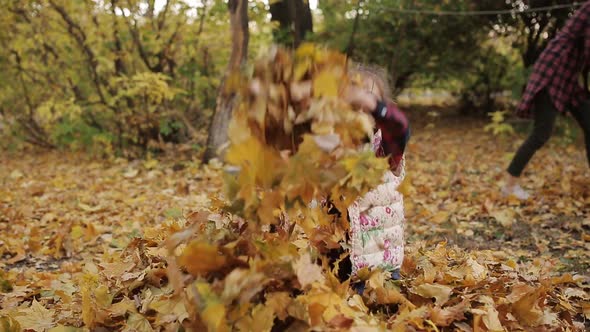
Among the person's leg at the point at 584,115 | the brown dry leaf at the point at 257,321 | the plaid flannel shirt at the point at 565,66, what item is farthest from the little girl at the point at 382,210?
the person's leg at the point at 584,115

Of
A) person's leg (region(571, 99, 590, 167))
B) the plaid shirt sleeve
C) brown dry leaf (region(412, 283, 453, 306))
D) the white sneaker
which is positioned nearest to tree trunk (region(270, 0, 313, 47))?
the white sneaker

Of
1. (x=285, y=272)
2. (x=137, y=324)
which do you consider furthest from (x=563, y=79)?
(x=137, y=324)

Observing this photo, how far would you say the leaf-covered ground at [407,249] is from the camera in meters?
1.63

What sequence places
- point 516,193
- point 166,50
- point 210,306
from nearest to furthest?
1. point 210,306
2. point 516,193
3. point 166,50

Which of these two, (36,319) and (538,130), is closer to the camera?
(36,319)

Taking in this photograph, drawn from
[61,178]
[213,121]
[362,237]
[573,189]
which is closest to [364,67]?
[362,237]

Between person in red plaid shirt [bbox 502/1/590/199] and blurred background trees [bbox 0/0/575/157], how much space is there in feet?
8.48

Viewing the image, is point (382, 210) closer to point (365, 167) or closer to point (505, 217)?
point (365, 167)

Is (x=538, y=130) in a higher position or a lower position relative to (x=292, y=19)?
lower

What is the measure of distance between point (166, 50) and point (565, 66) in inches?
181

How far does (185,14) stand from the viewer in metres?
6.28

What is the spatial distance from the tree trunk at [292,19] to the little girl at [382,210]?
17.0 ft

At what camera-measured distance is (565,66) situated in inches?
139

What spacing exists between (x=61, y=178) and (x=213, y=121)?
1787mm
